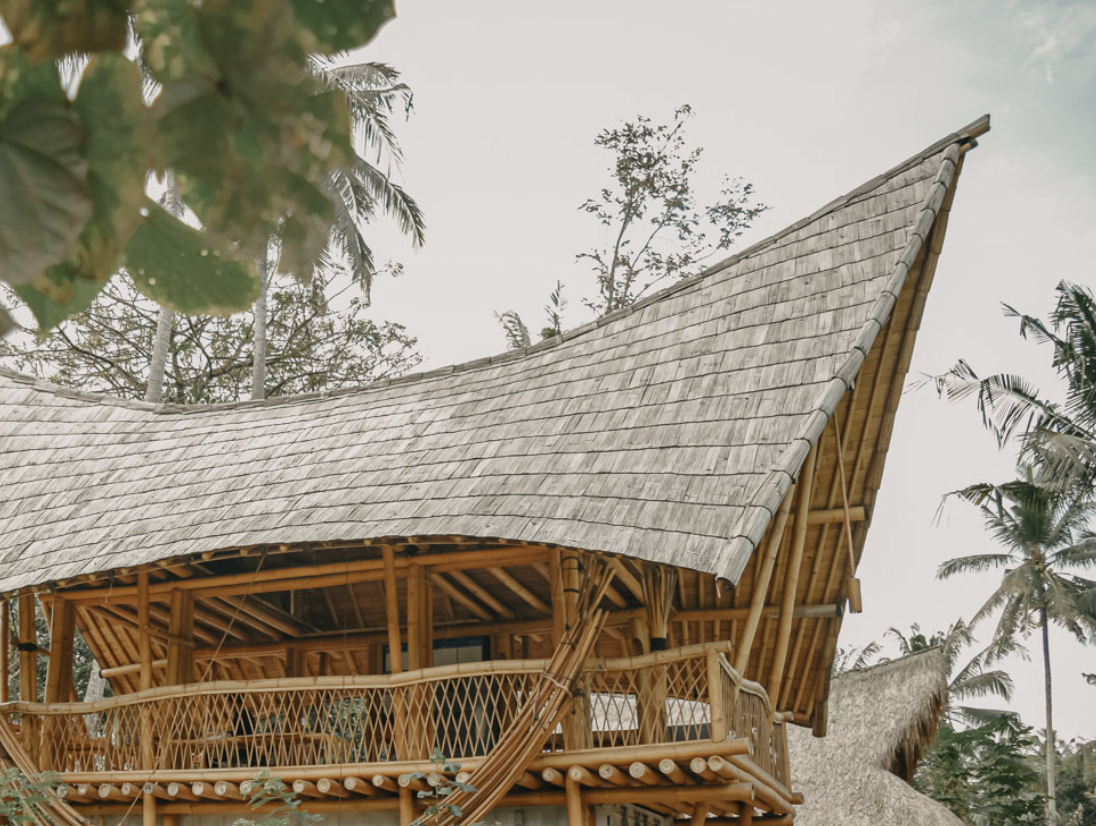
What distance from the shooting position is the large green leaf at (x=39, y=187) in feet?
1.79

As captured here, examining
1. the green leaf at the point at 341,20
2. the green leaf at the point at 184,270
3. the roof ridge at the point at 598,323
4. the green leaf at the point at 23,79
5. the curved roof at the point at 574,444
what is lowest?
the green leaf at the point at 184,270

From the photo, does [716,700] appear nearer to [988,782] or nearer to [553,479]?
[553,479]

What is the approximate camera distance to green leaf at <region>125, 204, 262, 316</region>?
0.75 metres

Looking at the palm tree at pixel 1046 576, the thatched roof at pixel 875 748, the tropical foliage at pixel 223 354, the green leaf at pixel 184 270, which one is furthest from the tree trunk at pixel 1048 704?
the green leaf at pixel 184 270

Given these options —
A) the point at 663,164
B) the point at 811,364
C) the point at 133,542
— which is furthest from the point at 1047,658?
the point at 133,542

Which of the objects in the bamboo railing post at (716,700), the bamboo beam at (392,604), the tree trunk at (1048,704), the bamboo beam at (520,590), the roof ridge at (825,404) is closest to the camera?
the roof ridge at (825,404)

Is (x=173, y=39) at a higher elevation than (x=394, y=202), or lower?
lower

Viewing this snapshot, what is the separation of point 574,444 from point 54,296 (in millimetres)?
6550

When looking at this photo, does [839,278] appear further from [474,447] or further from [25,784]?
[25,784]

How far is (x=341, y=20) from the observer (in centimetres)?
65

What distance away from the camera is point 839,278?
7.25 meters

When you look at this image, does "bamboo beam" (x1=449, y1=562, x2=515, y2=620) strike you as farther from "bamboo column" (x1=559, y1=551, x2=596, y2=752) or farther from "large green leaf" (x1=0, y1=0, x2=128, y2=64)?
"large green leaf" (x1=0, y1=0, x2=128, y2=64)

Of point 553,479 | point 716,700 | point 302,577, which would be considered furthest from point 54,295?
point 302,577

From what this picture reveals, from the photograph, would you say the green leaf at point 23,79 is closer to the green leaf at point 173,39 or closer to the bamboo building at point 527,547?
the green leaf at point 173,39
